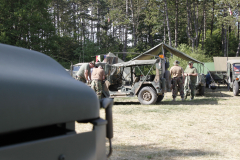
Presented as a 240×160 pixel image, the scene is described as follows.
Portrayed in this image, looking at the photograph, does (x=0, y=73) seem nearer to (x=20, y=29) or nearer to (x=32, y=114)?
(x=32, y=114)

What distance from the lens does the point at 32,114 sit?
3.41 feet

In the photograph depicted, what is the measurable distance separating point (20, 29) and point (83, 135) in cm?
2615

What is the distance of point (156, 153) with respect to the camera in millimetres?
3748

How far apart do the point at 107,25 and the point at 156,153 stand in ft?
129

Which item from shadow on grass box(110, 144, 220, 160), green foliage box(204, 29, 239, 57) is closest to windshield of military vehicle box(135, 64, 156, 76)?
shadow on grass box(110, 144, 220, 160)

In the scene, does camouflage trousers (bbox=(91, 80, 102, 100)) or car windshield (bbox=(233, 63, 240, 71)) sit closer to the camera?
camouflage trousers (bbox=(91, 80, 102, 100))

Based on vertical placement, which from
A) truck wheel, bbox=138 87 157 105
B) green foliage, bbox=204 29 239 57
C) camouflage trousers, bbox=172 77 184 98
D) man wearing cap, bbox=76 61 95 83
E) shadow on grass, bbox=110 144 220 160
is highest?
green foliage, bbox=204 29 239 57

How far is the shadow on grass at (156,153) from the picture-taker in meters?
3.57

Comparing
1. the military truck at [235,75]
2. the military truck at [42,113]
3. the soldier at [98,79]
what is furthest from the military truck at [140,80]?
the military truck at [42,113]

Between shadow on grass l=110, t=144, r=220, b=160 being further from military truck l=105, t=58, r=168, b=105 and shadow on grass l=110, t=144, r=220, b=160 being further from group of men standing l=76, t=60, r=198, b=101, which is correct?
group of men standing l=76, t=60, r=198, b=101

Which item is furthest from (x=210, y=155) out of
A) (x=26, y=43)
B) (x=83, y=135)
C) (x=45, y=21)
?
(x=45, y=21)

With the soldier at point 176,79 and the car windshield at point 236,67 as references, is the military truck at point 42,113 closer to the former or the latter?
the soldier at point 176,79

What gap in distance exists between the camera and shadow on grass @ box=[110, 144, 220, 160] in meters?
3.57

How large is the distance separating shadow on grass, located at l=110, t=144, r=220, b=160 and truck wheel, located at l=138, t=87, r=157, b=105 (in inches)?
209
